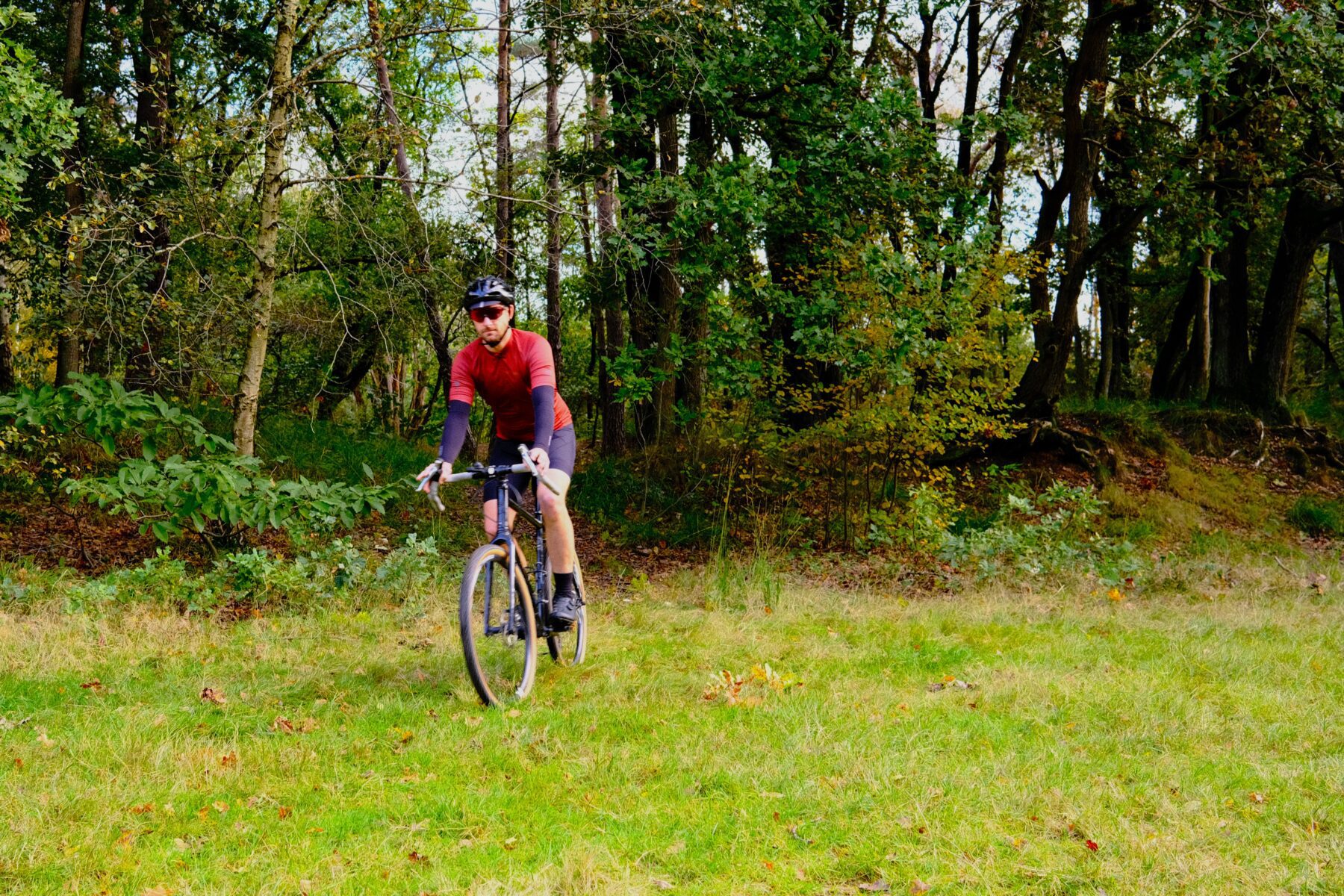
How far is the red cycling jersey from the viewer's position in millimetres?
5477

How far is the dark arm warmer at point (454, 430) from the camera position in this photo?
5324mm

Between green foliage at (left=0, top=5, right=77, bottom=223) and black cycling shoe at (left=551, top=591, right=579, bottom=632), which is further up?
green foliage at (left=0, top=5, right=77, bottom=223)

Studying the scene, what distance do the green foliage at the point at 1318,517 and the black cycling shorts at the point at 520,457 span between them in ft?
43.4

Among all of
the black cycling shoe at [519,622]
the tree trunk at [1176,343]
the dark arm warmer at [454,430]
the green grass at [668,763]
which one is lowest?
the green grass at [668,763]

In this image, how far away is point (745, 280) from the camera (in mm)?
11047

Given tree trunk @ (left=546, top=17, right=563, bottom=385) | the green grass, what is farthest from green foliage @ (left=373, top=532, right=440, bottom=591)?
tree trunk @ (left=546, top=17, right=563, bottom=385)

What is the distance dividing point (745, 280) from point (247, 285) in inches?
202

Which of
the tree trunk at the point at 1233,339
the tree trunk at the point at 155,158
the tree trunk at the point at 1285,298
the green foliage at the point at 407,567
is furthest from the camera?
the tree trunk at the point at 1233,339

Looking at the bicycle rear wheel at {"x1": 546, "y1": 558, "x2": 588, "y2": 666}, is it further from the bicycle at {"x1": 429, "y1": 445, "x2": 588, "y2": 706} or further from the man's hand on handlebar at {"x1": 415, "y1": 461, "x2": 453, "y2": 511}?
the man's hand on handlebar at {"x1": 415, "y1": 461, "x2": 453, "y2": 511}

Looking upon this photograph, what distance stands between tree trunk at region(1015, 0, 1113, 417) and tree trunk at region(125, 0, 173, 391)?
10526 mm

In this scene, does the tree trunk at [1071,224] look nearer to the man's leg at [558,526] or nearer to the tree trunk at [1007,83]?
the tree trunk at [1007,83]

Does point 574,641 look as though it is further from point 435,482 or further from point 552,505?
point 435,482

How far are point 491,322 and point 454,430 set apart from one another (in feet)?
2.01

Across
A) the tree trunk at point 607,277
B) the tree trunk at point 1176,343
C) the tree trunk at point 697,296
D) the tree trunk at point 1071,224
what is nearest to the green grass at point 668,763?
the tree trunk at point 607,277
